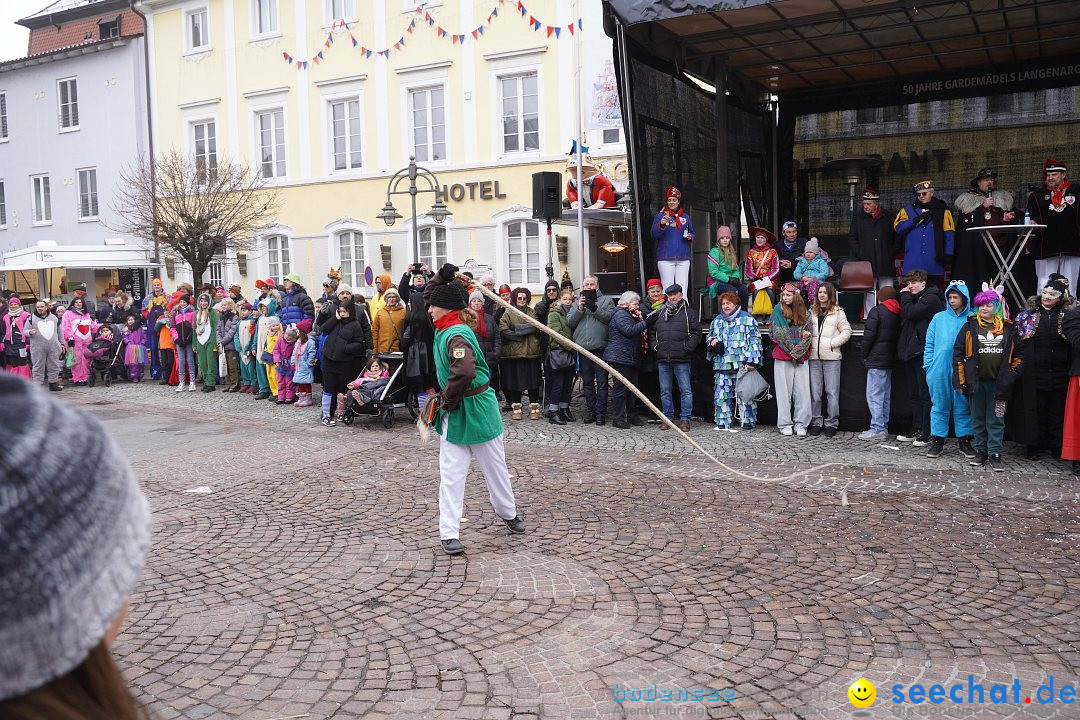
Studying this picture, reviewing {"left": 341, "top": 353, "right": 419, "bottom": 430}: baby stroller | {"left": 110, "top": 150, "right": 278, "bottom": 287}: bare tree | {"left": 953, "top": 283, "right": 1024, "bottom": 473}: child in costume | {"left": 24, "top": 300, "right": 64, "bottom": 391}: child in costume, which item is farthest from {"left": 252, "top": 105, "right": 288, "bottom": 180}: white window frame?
{"left": 953, "top": 283, "right": 1024, "bottom": 473}: child in costume

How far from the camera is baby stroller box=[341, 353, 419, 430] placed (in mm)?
12195

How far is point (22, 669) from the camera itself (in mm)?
1186

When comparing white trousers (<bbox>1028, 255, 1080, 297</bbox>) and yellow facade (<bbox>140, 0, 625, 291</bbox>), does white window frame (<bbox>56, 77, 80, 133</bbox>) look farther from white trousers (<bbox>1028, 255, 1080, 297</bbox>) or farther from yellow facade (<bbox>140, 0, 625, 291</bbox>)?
white trousers (<bbox>1028, 255, 1080, 297</bbox>)

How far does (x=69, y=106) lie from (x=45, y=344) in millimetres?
15965

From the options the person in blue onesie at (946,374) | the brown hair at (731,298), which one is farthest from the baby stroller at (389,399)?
the person in blue onesie at (946,374)

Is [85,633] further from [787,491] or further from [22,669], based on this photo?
[787,491]

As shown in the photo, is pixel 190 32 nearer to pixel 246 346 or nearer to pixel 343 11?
pixel 343 11

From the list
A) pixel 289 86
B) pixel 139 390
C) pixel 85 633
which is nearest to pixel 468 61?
pixel 289 86

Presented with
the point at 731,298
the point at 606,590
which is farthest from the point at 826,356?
the point at 606,590

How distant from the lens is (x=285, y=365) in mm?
14602

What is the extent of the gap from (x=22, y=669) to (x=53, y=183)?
33.6 metres

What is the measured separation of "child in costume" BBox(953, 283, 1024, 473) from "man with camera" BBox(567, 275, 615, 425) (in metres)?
4.48

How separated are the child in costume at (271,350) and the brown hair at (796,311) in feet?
27.1

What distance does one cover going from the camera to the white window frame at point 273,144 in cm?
2550
